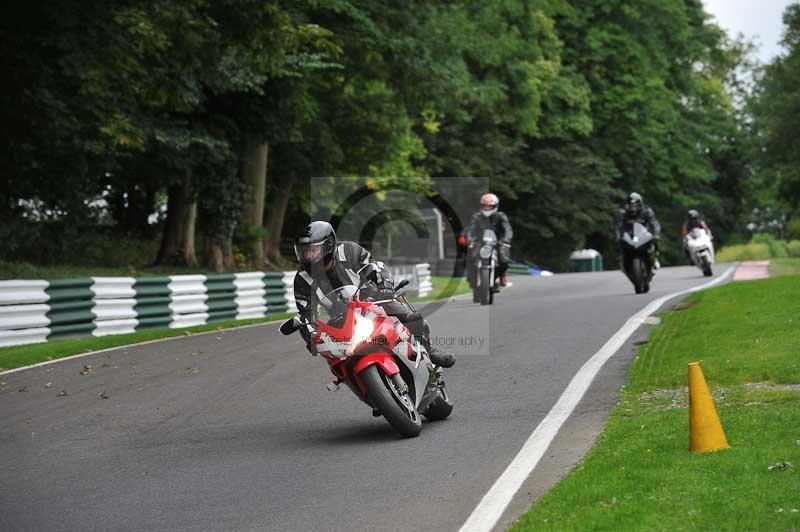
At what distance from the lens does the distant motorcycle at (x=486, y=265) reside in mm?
21047

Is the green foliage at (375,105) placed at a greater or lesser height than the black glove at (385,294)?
greater

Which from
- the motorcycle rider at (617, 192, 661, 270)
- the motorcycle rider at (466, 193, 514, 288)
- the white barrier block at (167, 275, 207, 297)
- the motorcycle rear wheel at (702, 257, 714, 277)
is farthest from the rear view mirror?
the motorcycle rear wheel at (702, 257, 714, 277)

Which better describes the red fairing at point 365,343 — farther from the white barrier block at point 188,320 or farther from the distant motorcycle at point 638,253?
the distant motorcycle at point 638,253

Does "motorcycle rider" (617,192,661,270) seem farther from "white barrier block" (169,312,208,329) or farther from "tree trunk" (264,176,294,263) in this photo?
"tree trunk" (264,176,294,263)

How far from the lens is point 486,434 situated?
356 inches

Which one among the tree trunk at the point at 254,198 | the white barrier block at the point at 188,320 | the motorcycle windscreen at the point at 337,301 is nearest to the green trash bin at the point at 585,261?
the tree trunk at the point at 254,198

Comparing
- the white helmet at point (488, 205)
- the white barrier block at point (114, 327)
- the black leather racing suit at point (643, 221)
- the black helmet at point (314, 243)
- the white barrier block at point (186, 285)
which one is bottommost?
the white barrier block at point (114, 327)

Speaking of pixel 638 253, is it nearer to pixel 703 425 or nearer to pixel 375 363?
pixel 375 363

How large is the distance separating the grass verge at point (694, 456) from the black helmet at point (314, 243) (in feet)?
7.77

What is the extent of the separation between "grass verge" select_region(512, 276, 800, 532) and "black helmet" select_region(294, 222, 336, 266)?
7.77 ft

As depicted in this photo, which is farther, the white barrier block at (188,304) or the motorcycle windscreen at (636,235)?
the motorcycle windscreen at (636,235)

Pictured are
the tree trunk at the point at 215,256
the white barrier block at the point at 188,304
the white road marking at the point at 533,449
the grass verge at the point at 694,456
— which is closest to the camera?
the grass verge at the point at 694,456

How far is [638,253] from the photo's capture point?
22141 millimetres

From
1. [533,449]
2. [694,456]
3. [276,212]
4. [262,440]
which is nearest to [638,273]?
[262,440]
